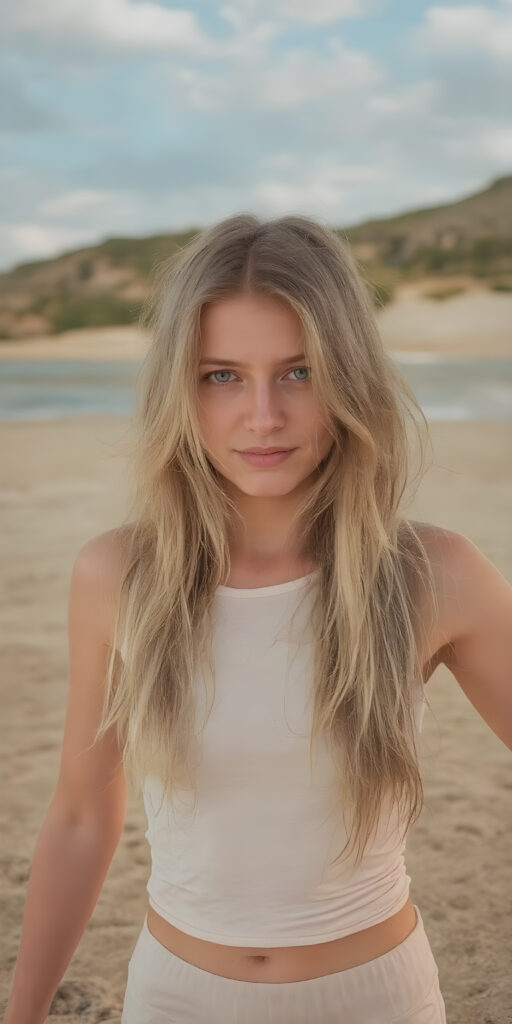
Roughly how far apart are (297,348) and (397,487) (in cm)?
35

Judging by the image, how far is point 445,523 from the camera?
9578mm

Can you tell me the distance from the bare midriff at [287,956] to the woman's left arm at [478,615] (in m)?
0.46

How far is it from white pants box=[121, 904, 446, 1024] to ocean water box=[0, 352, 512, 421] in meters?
13.2

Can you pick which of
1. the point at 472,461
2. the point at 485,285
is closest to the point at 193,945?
the point at 472,461

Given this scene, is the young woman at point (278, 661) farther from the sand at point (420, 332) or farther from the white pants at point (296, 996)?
the sand at point (420, 332)

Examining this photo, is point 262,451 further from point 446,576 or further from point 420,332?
point 420,332

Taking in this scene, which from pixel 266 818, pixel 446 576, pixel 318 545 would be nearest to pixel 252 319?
pixel 318 545

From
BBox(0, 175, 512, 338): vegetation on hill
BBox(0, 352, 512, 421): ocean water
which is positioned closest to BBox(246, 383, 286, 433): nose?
BBox(0, 352, 512, 421): ocean water

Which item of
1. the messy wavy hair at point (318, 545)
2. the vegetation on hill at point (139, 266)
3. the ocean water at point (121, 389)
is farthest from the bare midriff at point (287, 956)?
the vegetation on hill at point (139, 266)

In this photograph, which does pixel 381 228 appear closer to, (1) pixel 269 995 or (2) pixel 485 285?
(2) pixel 485 285

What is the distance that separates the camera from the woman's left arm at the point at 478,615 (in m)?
1.74

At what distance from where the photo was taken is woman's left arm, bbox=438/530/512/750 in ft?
5.72

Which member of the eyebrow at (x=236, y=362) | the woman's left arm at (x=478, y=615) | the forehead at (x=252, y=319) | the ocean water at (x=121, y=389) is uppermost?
the forehead at (x=252, y=319)

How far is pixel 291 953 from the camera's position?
1711 mm
